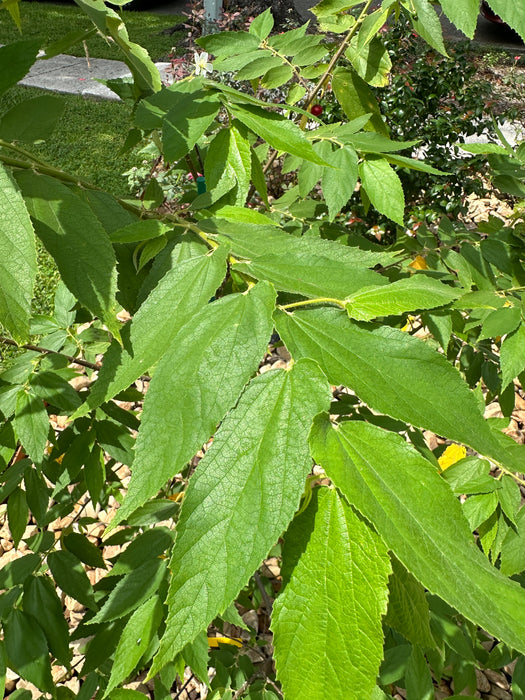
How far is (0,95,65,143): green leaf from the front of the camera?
0.84 meters

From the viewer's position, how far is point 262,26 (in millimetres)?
1536

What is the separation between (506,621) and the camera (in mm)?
397

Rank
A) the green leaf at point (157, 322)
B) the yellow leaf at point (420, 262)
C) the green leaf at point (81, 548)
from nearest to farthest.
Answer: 1. the green leaf at point (157, 322)
2. the green leaf at point (81, 548)
3. the yellow leaf at point (420, 262)

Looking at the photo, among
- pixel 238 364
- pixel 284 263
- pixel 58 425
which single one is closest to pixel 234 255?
pixel 284 263

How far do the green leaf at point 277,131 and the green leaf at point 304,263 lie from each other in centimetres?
12

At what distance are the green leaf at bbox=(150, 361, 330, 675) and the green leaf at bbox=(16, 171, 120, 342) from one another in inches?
9.1

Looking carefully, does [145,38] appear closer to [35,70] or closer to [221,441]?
[35,70]

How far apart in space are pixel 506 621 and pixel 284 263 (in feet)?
1.36

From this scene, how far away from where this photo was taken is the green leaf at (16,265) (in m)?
0.57

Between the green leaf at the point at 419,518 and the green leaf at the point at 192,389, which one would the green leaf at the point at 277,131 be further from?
the green leaf at the point at 419,518

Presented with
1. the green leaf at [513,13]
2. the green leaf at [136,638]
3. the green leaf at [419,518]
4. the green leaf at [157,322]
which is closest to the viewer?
the green leaf at [419,518]

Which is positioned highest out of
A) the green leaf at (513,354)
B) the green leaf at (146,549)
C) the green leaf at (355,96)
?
the green leaf at (355,96)

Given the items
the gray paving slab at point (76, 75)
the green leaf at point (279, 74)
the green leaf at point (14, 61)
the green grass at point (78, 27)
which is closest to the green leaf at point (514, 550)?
the green leaf at point (14, 61)

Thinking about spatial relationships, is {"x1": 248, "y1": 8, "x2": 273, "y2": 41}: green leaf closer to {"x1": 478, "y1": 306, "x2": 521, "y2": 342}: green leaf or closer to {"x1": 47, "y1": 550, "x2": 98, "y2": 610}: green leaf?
{"x1": 478, "y1": 306, "x2": 521, "y2": 342}: green leaf
